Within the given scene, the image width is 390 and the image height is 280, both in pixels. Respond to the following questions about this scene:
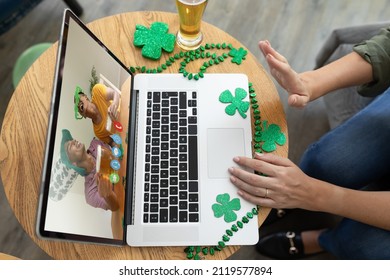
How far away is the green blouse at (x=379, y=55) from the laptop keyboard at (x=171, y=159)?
448 mm

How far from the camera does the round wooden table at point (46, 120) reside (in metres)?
0.84

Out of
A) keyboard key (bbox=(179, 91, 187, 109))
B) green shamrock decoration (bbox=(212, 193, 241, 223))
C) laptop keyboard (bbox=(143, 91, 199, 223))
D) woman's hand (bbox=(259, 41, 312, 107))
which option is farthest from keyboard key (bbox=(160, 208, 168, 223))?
woman's hand (bbox=(259, 41, 312, 107))

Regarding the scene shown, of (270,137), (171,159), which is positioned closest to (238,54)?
(270,137)

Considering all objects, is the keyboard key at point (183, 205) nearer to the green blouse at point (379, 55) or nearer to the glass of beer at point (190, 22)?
the glass of beer at point (190, 22)

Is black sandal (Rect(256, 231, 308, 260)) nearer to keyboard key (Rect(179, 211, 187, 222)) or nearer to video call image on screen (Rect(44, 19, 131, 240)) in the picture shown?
keyboard key (Rect(179, 211, 187, 222))

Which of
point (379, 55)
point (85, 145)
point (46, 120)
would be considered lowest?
point (85, 145)

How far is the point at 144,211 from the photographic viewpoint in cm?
85

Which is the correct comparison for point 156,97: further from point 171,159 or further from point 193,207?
point 193,207

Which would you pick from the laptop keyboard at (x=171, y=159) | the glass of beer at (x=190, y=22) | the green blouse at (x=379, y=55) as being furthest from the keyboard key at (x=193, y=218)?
the green blouse at (x=379, y=55)

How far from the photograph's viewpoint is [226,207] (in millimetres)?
850

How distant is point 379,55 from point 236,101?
1.22ft

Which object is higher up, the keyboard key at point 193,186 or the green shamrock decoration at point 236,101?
the green shamrock decoration at point 236,101

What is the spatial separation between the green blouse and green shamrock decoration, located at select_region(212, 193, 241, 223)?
1.58 feet
